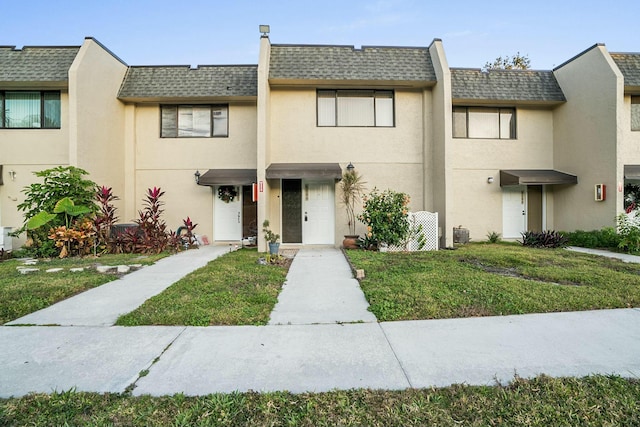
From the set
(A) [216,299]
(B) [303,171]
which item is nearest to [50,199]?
(B) [303,171]

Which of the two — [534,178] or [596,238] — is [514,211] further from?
[596,238]

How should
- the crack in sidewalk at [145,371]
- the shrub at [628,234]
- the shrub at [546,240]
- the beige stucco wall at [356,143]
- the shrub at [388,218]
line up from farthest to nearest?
the beige stucco wall at [356,143], the shrub at [546,240], the shrub at [388,218], the shrub at [628,234], the crack in sidewalk at [145,371]

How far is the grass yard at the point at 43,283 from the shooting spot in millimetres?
4536

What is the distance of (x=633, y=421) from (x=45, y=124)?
14.9m

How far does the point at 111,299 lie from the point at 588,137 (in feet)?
47.0

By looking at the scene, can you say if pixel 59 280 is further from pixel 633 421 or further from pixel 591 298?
pixel 591 298

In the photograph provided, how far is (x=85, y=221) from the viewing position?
9.30 metres

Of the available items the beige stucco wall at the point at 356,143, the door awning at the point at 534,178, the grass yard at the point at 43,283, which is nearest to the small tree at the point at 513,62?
the door awning at the point at 534,178

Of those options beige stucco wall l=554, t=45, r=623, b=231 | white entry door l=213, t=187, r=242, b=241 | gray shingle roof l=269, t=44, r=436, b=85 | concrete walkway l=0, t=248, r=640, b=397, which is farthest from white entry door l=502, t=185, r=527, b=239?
white entry door l=213, t=187, r=242, b=241

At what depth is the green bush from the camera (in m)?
9.85

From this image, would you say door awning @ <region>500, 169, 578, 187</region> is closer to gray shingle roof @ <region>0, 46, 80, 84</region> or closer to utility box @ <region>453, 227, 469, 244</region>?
utility box @ <region>453, 227, 469, 244</region>

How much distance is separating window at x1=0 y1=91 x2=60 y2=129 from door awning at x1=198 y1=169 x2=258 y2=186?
527 centimetres

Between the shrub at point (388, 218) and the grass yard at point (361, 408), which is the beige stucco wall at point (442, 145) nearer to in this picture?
the shrub at point (388, 218)

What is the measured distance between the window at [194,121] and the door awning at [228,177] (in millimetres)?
1624
